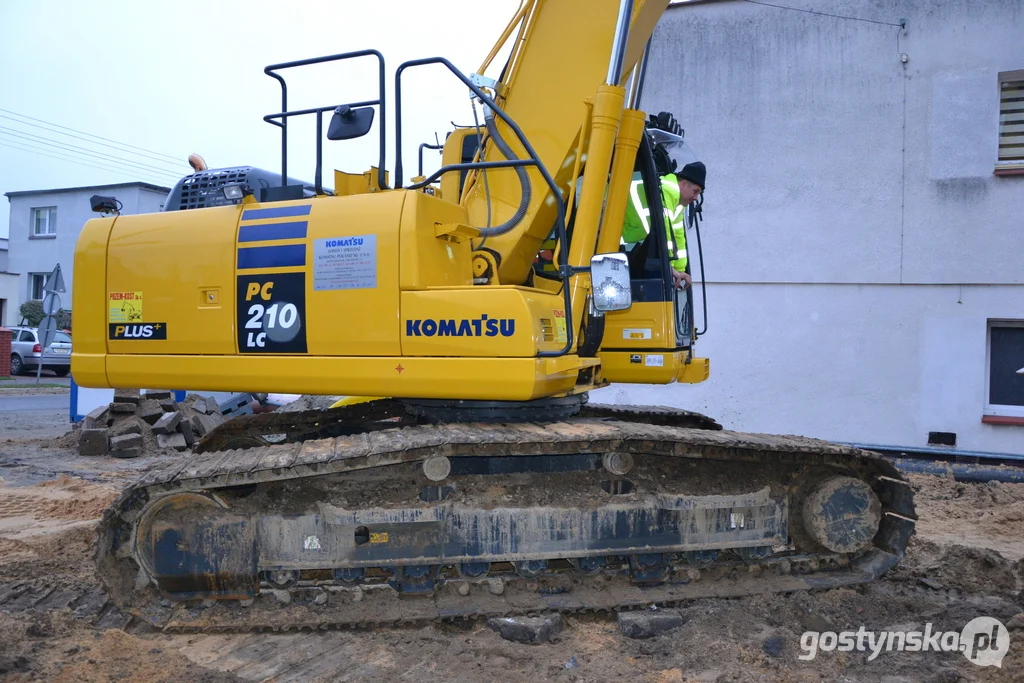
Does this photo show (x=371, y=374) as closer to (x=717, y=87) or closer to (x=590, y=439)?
(x=590, y=439)

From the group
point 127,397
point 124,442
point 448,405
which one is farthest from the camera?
point 127,397

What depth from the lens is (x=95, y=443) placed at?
9.45 metres

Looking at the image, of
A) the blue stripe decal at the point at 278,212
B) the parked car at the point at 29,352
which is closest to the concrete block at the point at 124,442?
the blue stripe decal at the point at 278,212

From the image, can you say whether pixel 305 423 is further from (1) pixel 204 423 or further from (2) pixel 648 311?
(1) pixel 204 423

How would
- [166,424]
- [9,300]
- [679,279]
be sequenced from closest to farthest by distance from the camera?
[679,279] < [166,424] < [9,300]

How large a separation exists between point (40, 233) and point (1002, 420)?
37.6 m

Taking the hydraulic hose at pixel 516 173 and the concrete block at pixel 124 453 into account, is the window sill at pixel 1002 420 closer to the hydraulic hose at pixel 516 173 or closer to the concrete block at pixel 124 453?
the hydraulic hose at pixel 516 173

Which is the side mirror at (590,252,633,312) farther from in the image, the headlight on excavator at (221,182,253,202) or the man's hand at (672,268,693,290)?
the headlight on excavator at (221,182,253,202)

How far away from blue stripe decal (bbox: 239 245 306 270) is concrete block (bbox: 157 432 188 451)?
6.32 metres

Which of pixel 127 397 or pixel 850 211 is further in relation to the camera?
pixel 127 397

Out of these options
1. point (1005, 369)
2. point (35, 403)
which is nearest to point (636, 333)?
point (1005, 369)

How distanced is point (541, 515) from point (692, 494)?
0.89 m

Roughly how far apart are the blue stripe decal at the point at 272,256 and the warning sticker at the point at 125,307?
0.72 m

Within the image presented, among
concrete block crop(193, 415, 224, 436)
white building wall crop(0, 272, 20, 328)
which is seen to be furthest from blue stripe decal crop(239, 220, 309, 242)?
white building wall crop(0, 272, 20, 328)
